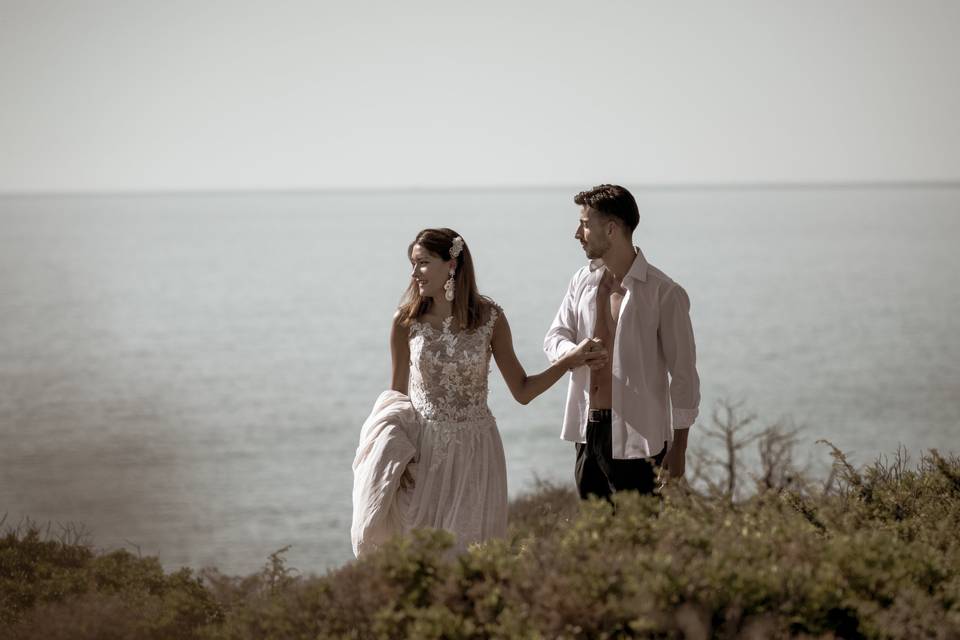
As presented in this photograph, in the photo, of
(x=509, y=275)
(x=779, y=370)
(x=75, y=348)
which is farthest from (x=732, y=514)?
(x=509, y=275)

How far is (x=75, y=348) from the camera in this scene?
75.1 m

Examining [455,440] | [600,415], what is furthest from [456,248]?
[600,415]

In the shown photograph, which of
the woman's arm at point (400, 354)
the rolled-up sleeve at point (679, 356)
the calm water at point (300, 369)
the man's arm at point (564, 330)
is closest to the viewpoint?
the rolled-up sleeve at point (679, 356)

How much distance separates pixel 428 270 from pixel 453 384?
582 millimetres

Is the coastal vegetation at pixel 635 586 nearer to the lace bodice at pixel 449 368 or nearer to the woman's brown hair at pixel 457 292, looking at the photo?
the lace bodice at pixel 449 368

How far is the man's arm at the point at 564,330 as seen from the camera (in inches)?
225

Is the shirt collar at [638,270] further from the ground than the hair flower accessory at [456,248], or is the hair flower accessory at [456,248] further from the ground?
the hair flower accessory at [456,248]

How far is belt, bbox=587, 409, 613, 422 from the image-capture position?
225 inches

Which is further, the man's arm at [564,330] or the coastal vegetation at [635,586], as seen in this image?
the man's arm at [564,330]

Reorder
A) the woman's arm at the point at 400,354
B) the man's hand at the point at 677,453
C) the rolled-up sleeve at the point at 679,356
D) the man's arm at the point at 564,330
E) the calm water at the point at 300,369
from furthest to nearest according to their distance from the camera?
the calm water at the point at 300,369, the woman's arm at the point at 400,354, the man's arm at the point at 564,330, the man's hand at the point at 677,453, the rolled-up sleeve at the point at 679,356

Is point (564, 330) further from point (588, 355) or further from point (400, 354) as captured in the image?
point (400, 354)

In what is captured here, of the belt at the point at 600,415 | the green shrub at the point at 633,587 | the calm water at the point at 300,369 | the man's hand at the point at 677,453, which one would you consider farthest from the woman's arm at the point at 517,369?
the calm water at the point at 300,369

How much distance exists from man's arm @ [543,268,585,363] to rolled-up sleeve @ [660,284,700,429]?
1.54ft

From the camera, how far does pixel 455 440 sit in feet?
18.8
